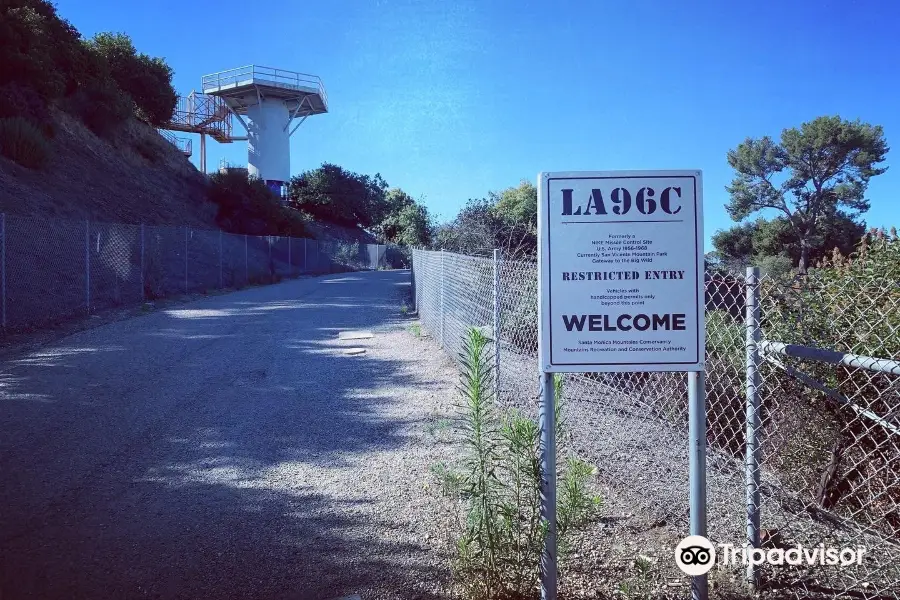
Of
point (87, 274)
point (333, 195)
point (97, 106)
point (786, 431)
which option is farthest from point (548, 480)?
point (333, 195)

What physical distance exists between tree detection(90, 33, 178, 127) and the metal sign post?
106ft

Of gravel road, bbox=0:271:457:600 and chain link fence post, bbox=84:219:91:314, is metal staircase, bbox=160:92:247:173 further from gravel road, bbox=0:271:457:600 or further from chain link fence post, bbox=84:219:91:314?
gravel road, bbox=0:271:457:600

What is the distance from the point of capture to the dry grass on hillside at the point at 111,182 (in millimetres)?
18297

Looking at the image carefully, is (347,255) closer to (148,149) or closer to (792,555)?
(148,149)

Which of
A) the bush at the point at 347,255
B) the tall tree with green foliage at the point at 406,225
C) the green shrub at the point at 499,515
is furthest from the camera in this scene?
the tall tree with green foliage at the point at 406,225

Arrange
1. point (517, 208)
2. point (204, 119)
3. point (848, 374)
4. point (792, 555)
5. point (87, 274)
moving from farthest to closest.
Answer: point (204, 119)
point (517, 208)
point (87, 274)
point (848, 374)
point (792, 555)

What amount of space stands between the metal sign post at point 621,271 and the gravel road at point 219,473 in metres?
1.56

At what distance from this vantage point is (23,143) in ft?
62.6

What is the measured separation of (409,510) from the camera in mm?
4230

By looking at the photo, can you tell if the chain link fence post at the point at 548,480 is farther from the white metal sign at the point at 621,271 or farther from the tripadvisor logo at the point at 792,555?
the tripadvisor logo at the point at 792,555

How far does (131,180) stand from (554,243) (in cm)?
2593

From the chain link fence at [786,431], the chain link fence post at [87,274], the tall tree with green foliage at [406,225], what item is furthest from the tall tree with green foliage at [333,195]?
the chain link fence at [786,431]

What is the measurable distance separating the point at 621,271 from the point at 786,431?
256cm

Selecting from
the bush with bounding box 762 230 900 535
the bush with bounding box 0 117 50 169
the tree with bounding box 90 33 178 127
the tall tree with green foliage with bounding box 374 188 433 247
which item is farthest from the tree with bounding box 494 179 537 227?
the tree with bounding box 90 33 178 127
